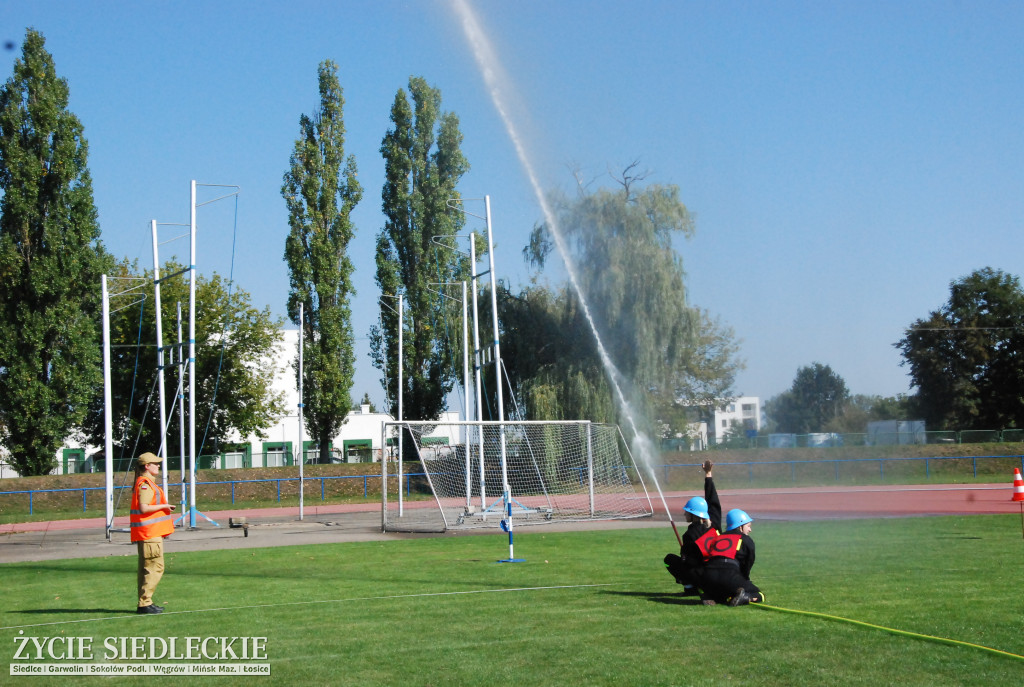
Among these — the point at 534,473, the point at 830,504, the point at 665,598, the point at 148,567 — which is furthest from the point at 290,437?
the point at 665,598

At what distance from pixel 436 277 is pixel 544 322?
272 inches

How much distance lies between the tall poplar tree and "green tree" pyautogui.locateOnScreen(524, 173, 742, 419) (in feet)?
32.9

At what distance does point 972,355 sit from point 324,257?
47.7m

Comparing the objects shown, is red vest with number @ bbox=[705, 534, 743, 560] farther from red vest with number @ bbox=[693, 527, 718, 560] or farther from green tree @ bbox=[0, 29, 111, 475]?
green tree @ bbox=[0, 29, 111, 475]

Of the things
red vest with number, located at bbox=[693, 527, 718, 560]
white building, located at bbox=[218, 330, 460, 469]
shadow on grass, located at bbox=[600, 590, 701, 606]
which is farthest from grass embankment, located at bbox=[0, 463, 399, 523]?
red vest with number, located at bbox=[693, 527, 718, 560]

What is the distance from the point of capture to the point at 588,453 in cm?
2680

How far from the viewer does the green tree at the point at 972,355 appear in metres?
62.4


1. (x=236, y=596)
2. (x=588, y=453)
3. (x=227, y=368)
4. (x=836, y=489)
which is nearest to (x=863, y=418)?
(x=836, y=489)

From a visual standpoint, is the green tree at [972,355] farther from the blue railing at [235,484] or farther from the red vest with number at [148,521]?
the red vest with number at [148,521]

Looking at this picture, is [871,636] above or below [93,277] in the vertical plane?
below

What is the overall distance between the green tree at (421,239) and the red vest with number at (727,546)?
33.6m

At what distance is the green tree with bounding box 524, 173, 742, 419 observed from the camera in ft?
121

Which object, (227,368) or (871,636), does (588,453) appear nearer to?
(871,636)

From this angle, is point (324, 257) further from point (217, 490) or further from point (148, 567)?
point (148, 567)
